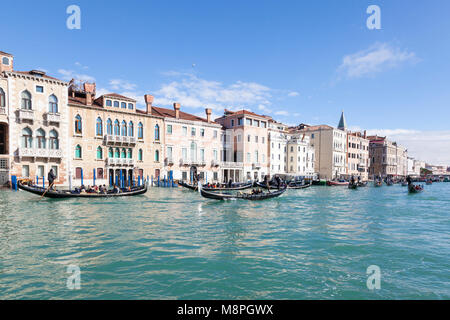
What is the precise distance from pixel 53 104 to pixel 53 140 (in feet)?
10.2

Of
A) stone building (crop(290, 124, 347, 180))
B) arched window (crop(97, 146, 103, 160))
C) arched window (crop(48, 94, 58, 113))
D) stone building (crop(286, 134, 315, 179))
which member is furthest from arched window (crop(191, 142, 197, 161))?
stone building (crop(290, 124, 347, 180))

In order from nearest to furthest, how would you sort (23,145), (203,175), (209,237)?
(209,237), (23,145), (203,175)

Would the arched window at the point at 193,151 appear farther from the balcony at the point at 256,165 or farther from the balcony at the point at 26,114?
the balcony at the point at 26,114

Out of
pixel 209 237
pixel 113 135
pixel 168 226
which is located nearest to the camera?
pixel 209 237

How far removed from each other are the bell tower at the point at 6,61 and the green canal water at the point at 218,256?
56.1 feet

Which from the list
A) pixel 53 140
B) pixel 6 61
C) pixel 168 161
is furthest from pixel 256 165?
pixel 6 61

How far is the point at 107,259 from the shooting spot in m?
6.42

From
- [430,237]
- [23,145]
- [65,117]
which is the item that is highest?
[65,117]

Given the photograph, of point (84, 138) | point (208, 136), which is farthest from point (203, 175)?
point (84, 138)

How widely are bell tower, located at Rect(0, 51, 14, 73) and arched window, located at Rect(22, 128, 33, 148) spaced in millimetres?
5113

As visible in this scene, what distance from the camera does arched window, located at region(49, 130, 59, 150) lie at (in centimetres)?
2361

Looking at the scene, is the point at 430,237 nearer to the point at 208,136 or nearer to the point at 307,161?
the point at 208,136

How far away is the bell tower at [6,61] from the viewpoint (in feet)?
73.2

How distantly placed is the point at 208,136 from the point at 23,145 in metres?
18.4
